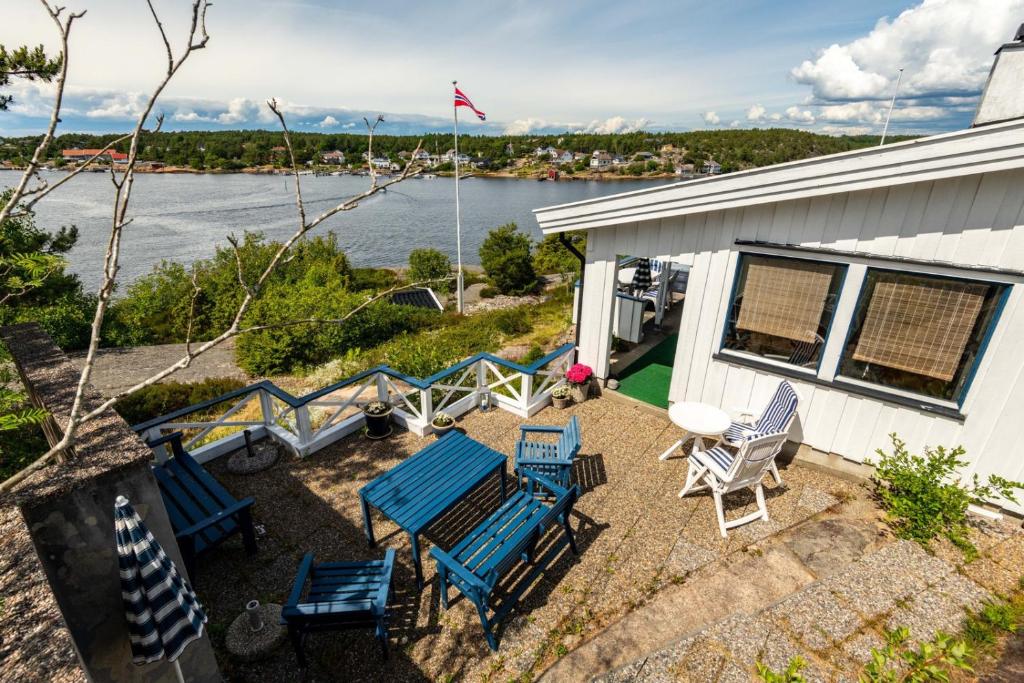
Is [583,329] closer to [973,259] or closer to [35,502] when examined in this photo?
[973,259]

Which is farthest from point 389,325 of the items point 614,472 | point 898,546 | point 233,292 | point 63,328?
point 898,546

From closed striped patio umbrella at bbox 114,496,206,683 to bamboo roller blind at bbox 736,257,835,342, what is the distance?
668cm

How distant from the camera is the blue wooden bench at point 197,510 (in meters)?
4.52

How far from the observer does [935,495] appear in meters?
5.02

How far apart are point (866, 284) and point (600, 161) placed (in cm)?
12607

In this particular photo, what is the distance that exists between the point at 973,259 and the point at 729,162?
100083 millimetres

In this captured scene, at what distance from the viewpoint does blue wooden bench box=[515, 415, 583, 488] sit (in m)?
5.45

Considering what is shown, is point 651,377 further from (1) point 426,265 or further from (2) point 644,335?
(1) point 426,265

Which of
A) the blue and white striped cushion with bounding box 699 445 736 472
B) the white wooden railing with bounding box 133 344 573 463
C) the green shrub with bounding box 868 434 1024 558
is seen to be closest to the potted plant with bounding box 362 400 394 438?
the white wooden railing with bounding box 133 344 573 463

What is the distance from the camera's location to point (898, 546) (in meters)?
4.88

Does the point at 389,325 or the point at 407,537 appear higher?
the point at 407,537

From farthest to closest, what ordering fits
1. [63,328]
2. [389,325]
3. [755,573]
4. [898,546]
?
1. [389,325]
2. [63,328]
3. [898,546]
4. [755,573]

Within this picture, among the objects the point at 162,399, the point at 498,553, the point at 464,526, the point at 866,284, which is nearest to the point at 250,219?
the point at 162,399

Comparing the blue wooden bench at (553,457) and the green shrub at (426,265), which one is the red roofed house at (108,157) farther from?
the green shrub at (426,265)
